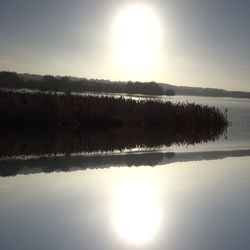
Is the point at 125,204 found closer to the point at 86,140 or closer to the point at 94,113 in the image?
the point at 86,140

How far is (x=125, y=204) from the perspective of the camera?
6.36 m

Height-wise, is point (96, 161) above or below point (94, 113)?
above

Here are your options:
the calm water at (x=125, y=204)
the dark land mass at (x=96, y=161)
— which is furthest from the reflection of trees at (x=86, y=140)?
the calm water at (x=125, y=204)

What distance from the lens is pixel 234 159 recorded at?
11.3 metres

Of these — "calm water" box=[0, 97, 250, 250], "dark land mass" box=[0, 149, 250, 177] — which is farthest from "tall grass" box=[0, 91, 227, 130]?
"calm water" box=[0, 97, 250, 250]

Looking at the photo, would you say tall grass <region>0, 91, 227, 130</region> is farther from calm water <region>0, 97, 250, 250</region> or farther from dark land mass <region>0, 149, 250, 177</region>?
calm water <region>0, 97, 250, 250</region>

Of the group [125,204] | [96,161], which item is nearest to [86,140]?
[96,161]

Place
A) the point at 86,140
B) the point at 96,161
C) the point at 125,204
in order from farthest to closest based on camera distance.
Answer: the point at 86,140
the point at 96,161
the point at 125,204

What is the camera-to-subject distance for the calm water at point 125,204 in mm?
4715

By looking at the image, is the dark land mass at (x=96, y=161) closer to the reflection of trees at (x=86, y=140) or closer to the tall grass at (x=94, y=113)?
the reflection of trees at (x=86, y=140)

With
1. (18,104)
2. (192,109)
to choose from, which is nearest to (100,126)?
(18,104)

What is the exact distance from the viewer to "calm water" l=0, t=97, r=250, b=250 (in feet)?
Result: 15.5

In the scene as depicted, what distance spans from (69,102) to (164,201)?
521 inches

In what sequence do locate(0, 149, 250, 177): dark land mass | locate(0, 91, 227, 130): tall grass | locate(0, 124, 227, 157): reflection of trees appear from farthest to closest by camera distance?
locate(0, 91, 227, 130): tall grass < locate(0, 124, 227, 157): reflection of trees < locate(0, 149, 250, 177): dark land mass
